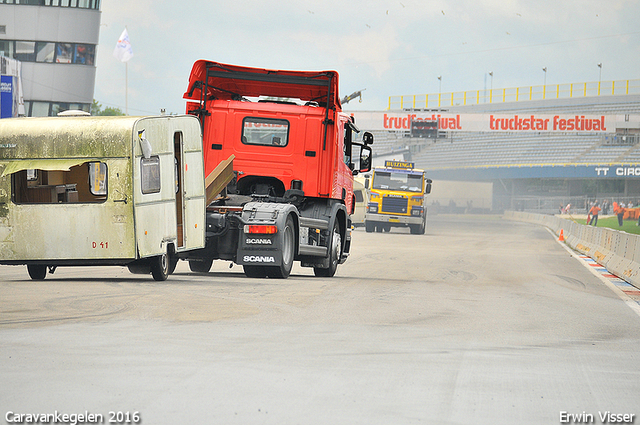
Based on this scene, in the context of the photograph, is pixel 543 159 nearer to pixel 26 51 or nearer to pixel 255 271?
pixel 26 51

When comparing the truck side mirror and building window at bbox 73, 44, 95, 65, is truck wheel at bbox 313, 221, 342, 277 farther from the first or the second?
building window at bbox 73, 44, 95, 65

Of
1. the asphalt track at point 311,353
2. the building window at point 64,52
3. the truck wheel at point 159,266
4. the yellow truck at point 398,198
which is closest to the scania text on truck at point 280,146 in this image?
the truck wheel at point 159,266

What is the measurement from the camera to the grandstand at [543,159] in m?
76.4

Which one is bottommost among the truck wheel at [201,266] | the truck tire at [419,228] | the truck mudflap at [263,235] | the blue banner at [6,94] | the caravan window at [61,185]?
the truck tire at [419,228]

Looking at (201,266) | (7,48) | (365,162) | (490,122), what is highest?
(7,48)

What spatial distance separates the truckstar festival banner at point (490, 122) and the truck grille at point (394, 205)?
51.0 feet

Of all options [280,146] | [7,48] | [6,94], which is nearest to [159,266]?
[280,146]

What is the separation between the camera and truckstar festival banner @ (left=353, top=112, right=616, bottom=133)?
56375mm

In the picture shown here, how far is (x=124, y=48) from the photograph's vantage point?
60.5 meters

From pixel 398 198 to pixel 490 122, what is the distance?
18067 mm

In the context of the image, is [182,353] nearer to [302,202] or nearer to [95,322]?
[95,322]

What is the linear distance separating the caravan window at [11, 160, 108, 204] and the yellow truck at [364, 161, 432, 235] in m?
28.9

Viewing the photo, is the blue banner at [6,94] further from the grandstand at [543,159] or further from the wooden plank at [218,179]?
the grandstand at [543,159]

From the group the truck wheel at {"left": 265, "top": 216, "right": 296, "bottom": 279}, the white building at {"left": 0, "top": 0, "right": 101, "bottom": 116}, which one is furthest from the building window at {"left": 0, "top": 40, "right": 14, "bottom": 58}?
the truck wheel at {"left": 265, "top": 216, "right": 296, "bottom": 279}
